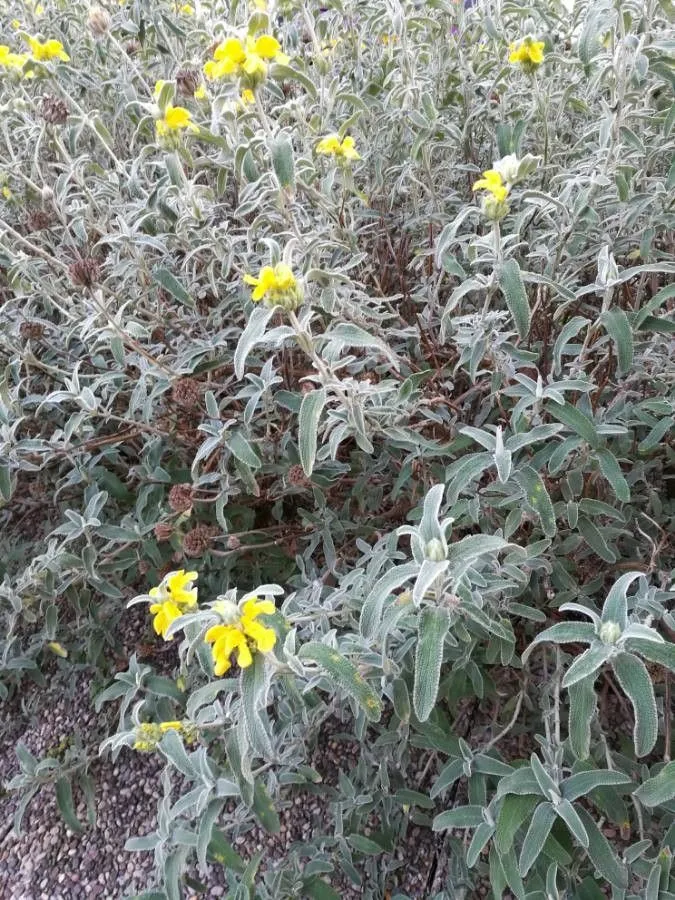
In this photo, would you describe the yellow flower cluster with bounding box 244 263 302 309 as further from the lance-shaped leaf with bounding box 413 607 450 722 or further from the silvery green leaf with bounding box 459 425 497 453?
the lance-shaped leaf with bounding box 413 607 450 722

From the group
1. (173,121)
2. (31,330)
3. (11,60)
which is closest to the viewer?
(173,121)

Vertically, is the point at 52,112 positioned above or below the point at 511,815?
above

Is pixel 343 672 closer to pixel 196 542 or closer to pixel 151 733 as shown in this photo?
pixel 151 733

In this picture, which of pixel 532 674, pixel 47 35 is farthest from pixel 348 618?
pixel 47 35

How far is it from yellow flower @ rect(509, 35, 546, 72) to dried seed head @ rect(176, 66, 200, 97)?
0.73m

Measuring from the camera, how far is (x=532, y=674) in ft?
4.56

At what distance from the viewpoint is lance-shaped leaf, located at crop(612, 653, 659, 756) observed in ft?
2.54

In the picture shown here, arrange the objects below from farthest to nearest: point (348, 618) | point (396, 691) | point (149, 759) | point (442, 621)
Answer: point (149, 759), point (348, 618), point (396, 691), point (442, 621)

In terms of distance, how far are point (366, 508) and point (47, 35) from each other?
6.17 feet

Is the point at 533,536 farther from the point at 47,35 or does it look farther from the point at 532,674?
the point at 47,35

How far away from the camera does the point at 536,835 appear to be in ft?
2.97

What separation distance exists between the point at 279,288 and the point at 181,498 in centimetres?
58

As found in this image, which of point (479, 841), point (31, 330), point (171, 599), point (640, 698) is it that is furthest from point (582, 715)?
point (31, 330)

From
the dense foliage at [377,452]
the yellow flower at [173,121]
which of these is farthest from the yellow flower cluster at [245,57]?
the yellow flower at [173,121]
